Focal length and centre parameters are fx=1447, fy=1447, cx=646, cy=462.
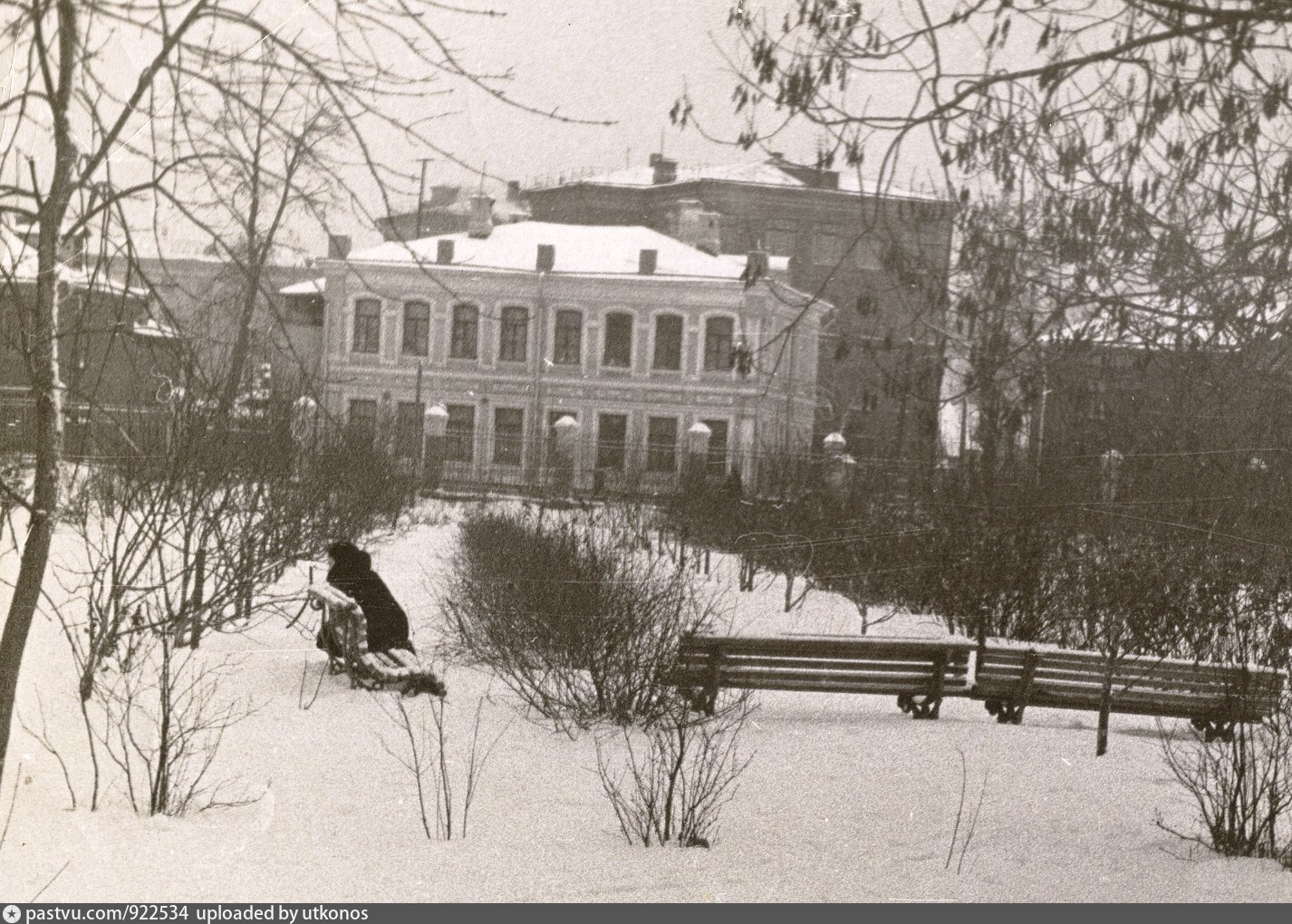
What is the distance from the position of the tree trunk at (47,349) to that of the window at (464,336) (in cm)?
181

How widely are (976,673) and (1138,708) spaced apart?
0.75 meters

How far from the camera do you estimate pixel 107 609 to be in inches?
223

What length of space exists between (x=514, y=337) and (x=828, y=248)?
6.32 ft

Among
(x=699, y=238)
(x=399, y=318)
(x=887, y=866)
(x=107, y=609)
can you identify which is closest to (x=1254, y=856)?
(x=887, y=866)

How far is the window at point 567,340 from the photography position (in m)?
6.26

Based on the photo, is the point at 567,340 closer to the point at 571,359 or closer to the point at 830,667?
the point at 571,359

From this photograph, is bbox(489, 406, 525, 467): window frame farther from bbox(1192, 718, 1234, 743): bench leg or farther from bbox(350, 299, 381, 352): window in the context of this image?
bbox(1192, 718, 1234, 743): bench leg

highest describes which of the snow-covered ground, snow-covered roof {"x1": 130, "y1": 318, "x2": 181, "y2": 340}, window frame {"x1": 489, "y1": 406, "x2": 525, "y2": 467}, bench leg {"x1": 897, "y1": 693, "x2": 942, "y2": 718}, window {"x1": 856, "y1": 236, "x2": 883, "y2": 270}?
window {"x1": 856, "y1": 236, "x2": 883, "y2": 270}

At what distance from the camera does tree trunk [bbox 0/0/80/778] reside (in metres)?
3.91

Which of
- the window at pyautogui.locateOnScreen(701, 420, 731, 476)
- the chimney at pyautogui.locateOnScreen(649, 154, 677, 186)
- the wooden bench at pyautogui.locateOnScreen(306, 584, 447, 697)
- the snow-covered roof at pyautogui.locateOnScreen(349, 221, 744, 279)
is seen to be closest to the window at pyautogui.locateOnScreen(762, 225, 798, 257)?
the snow-covered roof at pyautogui.locateOnScreen(349, 221, 744, 279)

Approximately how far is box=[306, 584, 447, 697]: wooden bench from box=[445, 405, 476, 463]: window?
76cm

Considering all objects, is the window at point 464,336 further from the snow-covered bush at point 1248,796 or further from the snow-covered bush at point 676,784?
the snow-covered bush at point 1248,796

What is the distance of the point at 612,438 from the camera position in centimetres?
638

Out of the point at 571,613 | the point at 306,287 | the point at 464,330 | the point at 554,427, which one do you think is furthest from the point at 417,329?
the point at 571,613
